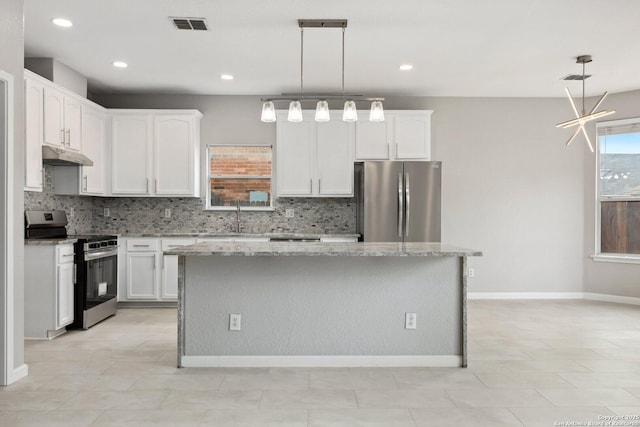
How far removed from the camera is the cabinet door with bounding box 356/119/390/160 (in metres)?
6.04

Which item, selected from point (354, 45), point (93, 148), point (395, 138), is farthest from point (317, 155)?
point (93, 148)

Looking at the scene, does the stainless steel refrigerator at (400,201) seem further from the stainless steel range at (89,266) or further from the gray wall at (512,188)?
the stainless steel range at (89,266)

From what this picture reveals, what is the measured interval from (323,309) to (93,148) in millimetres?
3580

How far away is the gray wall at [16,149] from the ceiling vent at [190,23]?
42.4 inches

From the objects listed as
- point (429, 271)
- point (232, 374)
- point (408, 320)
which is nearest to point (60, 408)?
point (232, 374)

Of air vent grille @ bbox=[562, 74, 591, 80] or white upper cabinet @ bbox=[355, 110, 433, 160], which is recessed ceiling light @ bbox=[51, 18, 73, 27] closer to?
white upper cabinet @ bbox=[355, 110, 433, 160]

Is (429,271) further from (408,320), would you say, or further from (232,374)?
(232,374)

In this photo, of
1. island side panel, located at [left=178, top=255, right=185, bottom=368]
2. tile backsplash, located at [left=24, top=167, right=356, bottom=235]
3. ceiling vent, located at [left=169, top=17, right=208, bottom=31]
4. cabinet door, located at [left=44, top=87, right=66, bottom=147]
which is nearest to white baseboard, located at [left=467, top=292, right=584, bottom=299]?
tile backsplash, located at [left=24, top=167, right=356, bottom=235]

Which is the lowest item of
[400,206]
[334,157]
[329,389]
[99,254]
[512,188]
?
[329,389]

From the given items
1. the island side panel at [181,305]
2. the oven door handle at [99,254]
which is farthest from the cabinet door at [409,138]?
the oven door handle at [99,254]

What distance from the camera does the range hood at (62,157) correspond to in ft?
15.1

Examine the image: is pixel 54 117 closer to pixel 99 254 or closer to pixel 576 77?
pixel 99 254

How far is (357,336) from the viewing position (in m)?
3.66

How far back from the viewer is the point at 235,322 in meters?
3.62
